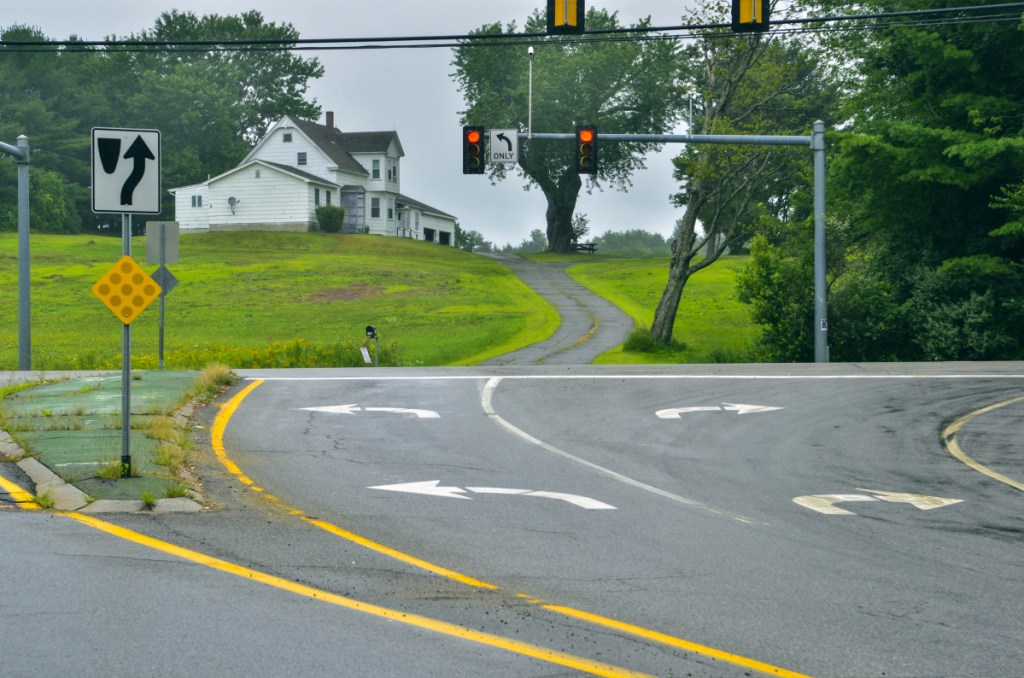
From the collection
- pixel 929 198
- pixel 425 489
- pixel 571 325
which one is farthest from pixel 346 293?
pixel 425 489

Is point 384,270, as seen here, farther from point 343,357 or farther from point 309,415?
point 309,415

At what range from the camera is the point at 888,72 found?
3428cm

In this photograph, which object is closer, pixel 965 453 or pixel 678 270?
pixel 965 453

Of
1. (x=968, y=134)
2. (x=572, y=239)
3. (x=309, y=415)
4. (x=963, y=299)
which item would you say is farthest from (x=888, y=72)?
(x=572, y=239)

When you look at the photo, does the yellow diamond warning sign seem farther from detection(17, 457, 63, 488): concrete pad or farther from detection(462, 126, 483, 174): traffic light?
detection(462, 126, 483, 174): traffic light

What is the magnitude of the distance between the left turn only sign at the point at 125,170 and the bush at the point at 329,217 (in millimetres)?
71229

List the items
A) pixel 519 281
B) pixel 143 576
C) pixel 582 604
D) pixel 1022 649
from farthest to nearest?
pixel 519 281, pixel 143 576, pixel 582 604, pixel 1022 649

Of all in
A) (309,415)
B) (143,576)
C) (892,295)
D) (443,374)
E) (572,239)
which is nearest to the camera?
(143,576)

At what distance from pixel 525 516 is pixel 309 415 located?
24.1 ft

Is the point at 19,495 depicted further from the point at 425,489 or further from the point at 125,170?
the point at 425,489

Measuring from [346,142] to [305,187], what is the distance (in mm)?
12227

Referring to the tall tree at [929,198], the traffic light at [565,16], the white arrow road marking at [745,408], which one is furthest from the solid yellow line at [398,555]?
the tall tree at [929,198]

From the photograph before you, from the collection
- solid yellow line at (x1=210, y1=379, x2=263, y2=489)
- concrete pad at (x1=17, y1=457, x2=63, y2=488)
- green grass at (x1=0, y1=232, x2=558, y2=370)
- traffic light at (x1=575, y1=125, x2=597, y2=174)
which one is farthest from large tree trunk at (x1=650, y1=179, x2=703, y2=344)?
concrete pad at (x1=17, y1=457, x2=63, y2=488)

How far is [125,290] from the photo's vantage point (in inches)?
425
